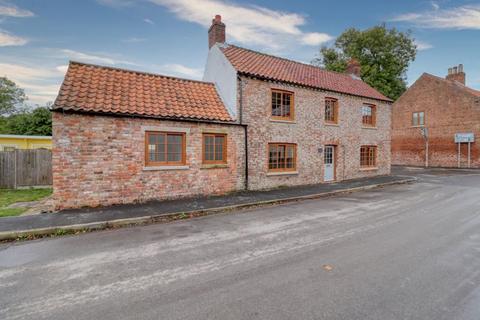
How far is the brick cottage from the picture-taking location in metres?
8.64

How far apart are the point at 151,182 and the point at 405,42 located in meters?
39.9

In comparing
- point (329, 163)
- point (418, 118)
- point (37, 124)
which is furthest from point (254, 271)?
point (418, 118)

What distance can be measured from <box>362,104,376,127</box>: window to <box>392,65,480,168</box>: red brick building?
46.5ft

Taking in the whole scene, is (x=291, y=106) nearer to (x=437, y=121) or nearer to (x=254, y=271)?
(x=254, y=271)

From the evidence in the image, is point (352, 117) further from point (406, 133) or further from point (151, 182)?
point (406, 133)

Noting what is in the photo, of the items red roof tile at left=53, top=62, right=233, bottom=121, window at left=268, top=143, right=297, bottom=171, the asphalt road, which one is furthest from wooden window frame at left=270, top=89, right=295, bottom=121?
the asphalt road

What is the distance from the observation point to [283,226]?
692 cm

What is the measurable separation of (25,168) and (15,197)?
9.79 feet

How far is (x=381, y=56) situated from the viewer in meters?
34.2

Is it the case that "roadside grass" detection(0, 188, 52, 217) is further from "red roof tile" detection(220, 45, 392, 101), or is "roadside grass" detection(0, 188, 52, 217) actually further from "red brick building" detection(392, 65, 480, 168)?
"red brick building" detection(392, 65, 480, 168)

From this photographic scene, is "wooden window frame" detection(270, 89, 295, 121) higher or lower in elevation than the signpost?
higher

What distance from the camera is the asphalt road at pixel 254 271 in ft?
10.6

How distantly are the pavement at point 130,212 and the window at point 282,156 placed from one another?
1971mm

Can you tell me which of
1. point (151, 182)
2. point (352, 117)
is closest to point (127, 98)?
point (151, 182)
